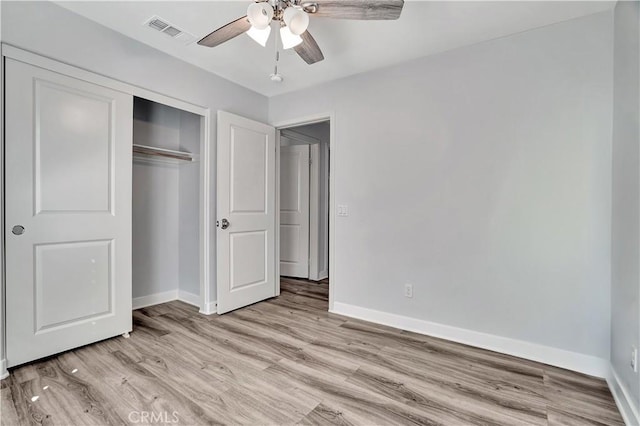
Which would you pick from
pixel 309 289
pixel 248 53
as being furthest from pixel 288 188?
pixel 248 53

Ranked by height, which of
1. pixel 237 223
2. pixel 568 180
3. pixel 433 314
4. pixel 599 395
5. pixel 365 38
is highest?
pixel 365 38

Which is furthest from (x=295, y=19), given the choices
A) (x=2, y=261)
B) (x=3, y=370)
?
(x=3, y=370)

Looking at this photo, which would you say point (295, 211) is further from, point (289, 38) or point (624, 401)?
point (624, 401)

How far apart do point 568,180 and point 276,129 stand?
2963 mm

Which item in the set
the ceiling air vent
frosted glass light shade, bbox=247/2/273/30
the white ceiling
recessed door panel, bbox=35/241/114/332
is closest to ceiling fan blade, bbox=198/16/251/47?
frosted glass light shade, bbox=247/2/273/30

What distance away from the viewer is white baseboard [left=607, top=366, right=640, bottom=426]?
1.54 metres

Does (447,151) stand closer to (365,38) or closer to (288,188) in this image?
(365,38)

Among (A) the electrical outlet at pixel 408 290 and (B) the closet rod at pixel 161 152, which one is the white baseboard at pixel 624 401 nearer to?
(A) the electrical outlet at pixel 408 290

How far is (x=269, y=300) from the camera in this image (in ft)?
12.2

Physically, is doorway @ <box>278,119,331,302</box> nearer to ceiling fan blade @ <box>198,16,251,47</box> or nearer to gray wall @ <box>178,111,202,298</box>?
gray wall @ <box>178,111,202,298</box>

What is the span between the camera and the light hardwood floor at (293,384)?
5.41ft

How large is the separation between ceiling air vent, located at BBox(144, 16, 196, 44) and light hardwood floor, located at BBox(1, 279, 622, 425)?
8.20 ft

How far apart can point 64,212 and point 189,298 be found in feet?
5.62

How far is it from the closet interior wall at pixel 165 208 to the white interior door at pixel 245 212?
0.50 metres
